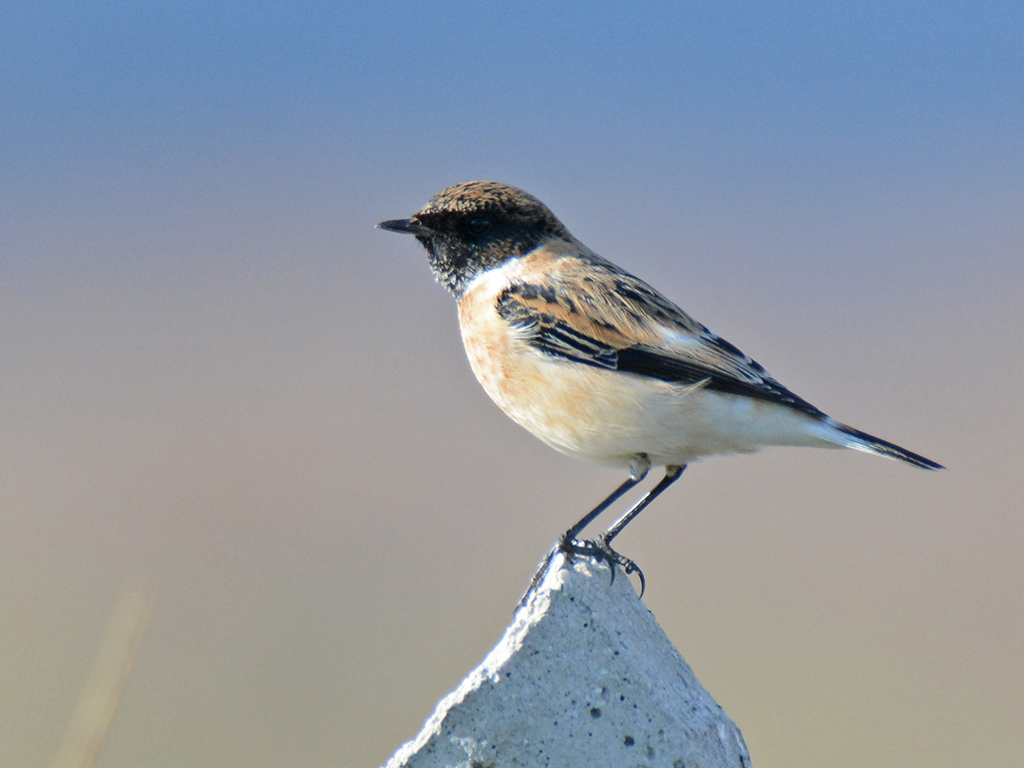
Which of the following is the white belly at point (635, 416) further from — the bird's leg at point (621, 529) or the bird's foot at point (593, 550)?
the bird's foot at point (593, 550)

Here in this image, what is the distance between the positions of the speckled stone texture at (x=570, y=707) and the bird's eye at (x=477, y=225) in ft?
7.91

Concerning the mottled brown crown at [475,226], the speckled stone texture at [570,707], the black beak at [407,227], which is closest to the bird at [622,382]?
the mottled brown crown at [475,226]

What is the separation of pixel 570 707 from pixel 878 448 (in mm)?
1921

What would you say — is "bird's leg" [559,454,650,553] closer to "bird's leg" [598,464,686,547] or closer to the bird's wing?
"bird's leg" [598,464,686,547]

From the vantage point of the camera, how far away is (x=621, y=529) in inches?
169

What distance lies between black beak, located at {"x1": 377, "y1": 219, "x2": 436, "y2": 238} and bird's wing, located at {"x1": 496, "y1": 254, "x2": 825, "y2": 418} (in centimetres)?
Answer: 58

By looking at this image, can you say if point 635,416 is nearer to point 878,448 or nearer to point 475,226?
point 878,448

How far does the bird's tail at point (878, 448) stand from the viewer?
4188mm

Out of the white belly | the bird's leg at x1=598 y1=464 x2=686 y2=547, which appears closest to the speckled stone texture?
the bird's leg at x1=598 y1=464 x2=686 y2=547

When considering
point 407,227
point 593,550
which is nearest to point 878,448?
point 593,550

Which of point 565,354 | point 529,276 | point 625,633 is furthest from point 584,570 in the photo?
point 529,276

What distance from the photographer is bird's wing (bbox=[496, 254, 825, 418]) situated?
4336 mm

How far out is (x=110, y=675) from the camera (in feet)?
8.57

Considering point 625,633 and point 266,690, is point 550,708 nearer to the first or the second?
point 625,633
